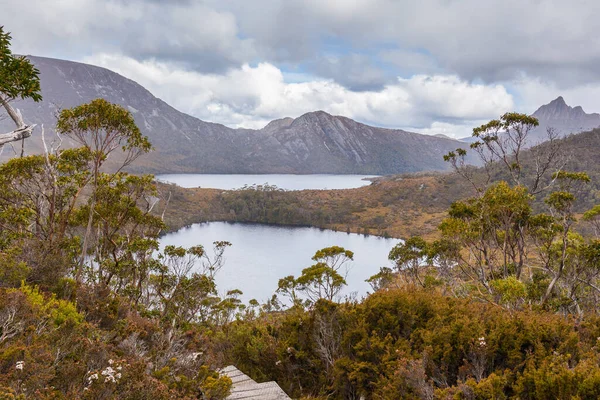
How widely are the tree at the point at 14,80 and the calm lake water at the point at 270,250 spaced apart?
3702 cm

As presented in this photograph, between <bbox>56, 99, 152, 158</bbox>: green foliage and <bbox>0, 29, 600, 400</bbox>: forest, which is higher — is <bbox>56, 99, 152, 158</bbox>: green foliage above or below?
above

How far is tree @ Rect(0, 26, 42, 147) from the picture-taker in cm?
520

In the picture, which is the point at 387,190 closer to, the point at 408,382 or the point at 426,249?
the point at 426,249

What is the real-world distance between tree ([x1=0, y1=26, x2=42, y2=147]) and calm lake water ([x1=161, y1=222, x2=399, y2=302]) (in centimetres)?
3702

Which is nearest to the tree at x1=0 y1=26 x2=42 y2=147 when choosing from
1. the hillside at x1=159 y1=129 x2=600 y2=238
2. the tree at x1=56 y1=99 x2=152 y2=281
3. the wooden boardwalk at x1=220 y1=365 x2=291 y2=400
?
the wooden boardwalk at x1=220 y1=365 x2=291 y2=400

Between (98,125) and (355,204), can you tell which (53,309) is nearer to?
(98,125)

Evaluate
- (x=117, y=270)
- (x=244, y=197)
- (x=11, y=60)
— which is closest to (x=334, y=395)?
(x=117, y=270)

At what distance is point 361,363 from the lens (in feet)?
28.9

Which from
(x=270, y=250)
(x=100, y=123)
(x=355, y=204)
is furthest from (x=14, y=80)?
(x=355, y=204)

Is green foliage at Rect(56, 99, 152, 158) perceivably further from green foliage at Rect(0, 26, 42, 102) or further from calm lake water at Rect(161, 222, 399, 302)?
calm lake water at Rect(161, 222, 399, 302)

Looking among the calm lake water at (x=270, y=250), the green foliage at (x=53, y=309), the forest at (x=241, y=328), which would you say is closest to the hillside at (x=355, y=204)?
the calm lake water at (x=270, y=250)

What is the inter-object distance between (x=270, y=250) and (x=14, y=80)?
204ft

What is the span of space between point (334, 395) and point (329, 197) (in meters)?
103

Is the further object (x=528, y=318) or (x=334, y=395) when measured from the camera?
(x=334, y=395)
